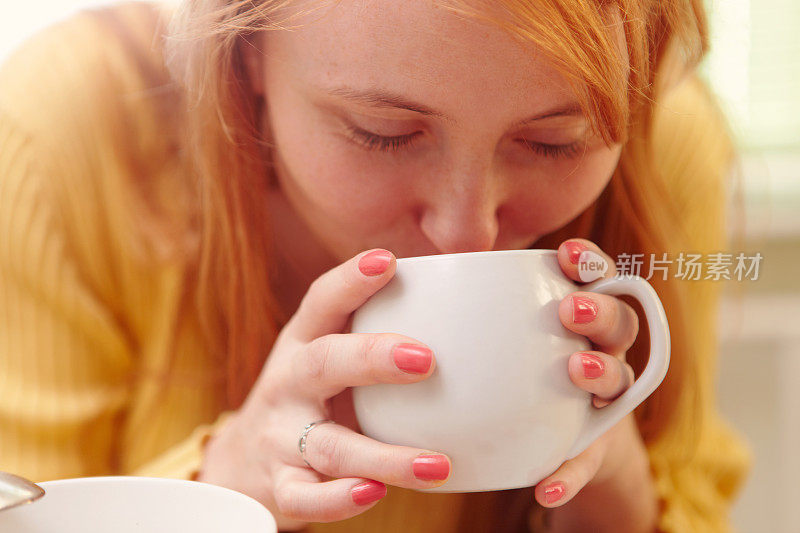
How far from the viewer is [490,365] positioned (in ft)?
1.19

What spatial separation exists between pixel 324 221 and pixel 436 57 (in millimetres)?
209

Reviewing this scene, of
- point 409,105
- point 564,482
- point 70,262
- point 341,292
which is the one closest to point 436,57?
point 409,105

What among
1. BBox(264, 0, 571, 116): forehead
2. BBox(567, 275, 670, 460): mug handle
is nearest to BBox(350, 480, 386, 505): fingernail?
BBox(567, 275, 670, 460): mug handle

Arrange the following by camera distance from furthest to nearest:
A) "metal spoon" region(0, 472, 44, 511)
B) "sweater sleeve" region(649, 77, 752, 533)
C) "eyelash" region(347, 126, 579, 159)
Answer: "sweater sleeve" region(649, 77, 752, 533) < "eyelash" region(347, 126, 579, 159) < "metal spoon" region(0, 472, 44, 511)

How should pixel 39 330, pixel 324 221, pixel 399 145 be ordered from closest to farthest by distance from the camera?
pixel 399 145, pixel 324 221, pixel 39 330

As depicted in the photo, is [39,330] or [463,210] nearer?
[463,210]

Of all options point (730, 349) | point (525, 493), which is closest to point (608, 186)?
point (525, 493)

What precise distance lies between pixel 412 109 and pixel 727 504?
58cm

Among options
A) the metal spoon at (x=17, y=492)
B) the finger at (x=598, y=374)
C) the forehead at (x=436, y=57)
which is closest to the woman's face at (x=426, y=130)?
the forehead at (x=436, y=57)

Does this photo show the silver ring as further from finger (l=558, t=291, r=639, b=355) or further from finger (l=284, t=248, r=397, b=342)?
finger (l=558, t=291, r=639, b=355)

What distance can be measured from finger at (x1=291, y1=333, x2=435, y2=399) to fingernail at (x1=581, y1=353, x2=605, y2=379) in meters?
0.08

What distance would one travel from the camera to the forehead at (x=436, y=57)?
40 cm

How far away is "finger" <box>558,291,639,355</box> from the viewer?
38cm

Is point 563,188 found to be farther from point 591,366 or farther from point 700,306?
point 700,306
